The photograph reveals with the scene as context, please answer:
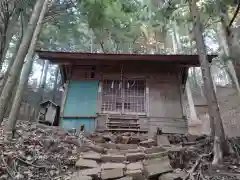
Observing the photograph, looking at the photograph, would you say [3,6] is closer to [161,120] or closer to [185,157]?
[185,157]

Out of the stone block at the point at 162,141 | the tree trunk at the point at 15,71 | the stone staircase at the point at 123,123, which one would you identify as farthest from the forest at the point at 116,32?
the stone staircase at the point at 123,123

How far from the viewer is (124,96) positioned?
10312 mm

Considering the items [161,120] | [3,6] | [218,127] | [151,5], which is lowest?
[218,127]

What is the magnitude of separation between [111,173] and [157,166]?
0.98 metres

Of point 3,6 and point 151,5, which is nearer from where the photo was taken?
point 3,6

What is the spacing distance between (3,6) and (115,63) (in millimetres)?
5738

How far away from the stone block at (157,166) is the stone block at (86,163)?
1178 mm

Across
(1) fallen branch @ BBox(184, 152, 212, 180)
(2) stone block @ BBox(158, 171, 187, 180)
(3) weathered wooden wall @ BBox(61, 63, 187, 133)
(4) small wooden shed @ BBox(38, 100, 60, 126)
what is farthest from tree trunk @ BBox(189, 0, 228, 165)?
(4) small wooden shed @ BBox(38, 100, 60, 126)

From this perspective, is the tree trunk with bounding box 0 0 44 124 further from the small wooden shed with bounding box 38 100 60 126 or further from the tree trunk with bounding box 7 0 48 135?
the small wooden shed with bounding box 38 100 60 126

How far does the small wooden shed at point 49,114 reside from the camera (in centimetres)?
1010

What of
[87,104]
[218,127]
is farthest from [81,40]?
[218,127]

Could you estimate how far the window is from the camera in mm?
10125

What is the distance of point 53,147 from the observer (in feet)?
20.1

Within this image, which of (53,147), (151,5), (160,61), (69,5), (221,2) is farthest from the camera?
(151,5)
